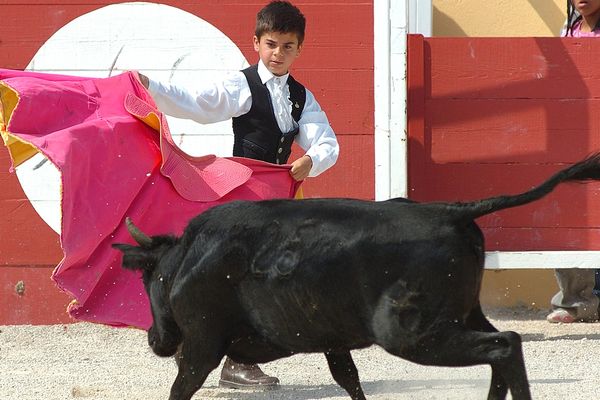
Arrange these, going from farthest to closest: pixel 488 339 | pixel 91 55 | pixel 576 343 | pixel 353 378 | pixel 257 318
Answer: pixel 91 55 → pixel 576 343 → pixel 353 378 → pixel 257 318 → pixel 488 339

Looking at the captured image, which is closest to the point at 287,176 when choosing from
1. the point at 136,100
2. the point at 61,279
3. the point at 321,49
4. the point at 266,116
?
the point at 266,116

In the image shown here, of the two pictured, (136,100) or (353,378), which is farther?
(136,100)

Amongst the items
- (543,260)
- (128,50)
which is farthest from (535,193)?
(128,50)

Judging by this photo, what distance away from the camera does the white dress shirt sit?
4.02 meters

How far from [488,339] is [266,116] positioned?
57.9 inches

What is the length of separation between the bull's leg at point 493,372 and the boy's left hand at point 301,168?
1057mm

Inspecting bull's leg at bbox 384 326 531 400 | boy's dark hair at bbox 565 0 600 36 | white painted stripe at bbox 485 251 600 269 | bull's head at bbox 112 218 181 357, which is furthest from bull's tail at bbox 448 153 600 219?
boy's dark hair at bbox 565 0 600 36

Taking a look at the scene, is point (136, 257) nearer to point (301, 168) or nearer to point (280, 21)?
point (301, 168)

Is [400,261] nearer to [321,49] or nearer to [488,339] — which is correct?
[488,339]

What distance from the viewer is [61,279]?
12.1 ft

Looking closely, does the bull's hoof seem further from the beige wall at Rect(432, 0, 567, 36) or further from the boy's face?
the beige wall at Rect(432, 0, 567, 36)

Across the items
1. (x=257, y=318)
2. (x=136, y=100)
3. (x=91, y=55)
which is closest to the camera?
(x=257, y=318)

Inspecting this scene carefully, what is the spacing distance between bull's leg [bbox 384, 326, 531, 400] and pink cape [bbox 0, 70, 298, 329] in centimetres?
117

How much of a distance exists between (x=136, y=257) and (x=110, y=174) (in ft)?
2.07
